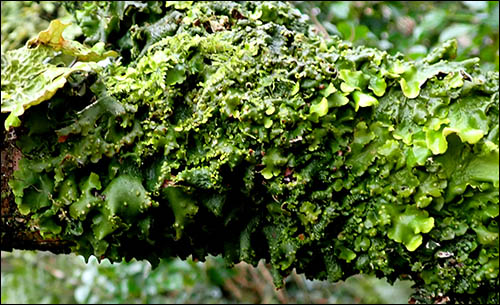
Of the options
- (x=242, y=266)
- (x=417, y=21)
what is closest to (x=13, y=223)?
(x=417, y=21)

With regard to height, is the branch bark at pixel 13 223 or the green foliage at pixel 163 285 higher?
the branch bark at pixel 13 223

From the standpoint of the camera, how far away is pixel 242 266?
3.19 meters

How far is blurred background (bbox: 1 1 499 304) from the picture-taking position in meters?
2.04

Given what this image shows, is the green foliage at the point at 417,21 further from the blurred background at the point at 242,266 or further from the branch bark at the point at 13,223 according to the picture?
the branch bark at the point at 13,223

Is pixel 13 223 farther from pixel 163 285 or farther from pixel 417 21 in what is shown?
pixel 417 21

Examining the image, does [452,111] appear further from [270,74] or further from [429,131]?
[270,74]

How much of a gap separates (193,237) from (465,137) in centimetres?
54

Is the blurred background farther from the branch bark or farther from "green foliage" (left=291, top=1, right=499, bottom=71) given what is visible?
the branch bark

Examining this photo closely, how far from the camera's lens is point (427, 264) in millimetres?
933

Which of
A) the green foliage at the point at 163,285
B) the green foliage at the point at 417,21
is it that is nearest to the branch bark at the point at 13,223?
the green foliage at the point at 417,21

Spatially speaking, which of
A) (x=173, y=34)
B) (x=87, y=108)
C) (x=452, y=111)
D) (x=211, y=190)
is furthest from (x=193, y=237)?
(x=452, y=111)

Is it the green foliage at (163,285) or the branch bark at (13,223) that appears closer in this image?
the branch bark at (13,223)

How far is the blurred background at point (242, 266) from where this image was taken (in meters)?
2.04

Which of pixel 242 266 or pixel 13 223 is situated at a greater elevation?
pixel 13 223
